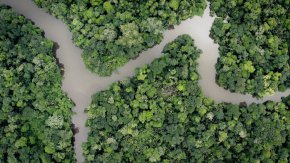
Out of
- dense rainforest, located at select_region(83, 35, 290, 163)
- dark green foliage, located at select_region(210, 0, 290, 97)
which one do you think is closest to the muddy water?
dark green foliage, located at select_region(210, 0, 290, 97)

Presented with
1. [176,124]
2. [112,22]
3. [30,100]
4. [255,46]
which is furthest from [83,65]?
[255,46]

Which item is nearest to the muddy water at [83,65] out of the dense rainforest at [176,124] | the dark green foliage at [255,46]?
the dark green foliage at [255,46]

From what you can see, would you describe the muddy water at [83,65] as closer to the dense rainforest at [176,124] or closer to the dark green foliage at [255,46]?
the dark green foliage at [255,46]

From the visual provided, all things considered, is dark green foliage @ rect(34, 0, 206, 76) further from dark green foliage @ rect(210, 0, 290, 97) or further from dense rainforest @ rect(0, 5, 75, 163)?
dark green foliage @ rect(210, 0, 290, 97)

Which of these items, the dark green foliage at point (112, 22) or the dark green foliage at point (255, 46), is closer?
the dark green foliage at point (112, 22)

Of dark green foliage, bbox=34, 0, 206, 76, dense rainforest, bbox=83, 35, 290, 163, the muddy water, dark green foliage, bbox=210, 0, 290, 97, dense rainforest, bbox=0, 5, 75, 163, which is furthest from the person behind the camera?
the muddy water

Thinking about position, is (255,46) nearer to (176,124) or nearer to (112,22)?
(176,124)
